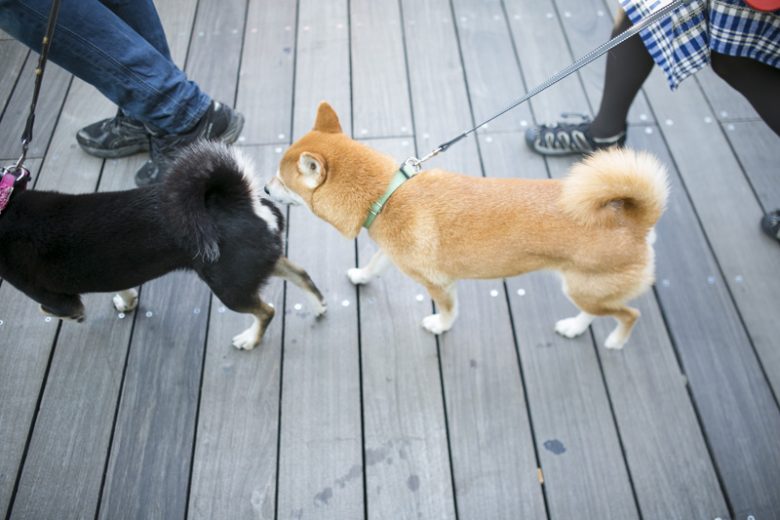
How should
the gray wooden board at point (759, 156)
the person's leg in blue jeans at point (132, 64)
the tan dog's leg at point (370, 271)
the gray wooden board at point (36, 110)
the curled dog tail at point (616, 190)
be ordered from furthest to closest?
the gray wooden board at point (36, 110), the gray wooden board at point (759, 156), the tan dog's leg at point (370, 271), the person's leg in blue jeans at point (132, 64), the curled dog tail at point (616, 190)

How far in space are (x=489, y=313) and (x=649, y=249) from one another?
2.20 ft

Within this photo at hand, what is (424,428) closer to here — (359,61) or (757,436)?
(757,436)

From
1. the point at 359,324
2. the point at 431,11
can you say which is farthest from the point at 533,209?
the point at 431,11

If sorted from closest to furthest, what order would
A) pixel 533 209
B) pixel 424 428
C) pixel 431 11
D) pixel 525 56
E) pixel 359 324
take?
pixel 533 209 < pixel 424 428 < pixel 359 324 < pixel 525 56 < pixel 431 11

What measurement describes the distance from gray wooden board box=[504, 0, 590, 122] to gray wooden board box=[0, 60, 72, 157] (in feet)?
8.01

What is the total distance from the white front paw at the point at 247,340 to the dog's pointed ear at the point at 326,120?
79 cm

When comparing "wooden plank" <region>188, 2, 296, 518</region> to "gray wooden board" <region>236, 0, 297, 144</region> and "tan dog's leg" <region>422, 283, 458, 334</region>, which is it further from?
"gray wooden board" <region>236, 0, 297, 144</region>

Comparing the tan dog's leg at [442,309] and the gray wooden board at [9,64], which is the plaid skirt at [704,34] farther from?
the gray wooden board at [9,64]

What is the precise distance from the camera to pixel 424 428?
1.91 meters

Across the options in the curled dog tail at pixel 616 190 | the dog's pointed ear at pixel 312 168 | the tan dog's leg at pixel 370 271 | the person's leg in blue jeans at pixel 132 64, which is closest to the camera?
the curled dog tail at pixel 616 190

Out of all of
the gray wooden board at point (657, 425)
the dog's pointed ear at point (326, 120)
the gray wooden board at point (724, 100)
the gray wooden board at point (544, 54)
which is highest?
the dog's pointed ear at point (326, 120)

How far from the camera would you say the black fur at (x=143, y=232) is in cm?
163

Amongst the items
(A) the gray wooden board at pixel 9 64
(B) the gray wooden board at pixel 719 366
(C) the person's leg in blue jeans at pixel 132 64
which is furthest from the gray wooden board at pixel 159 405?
(B) the gray wooden board at pixel 719 366

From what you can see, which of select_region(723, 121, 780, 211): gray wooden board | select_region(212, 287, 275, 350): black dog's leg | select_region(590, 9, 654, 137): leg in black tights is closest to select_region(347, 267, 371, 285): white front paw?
select_region(212, 287, 275, 350): black dog's leg
